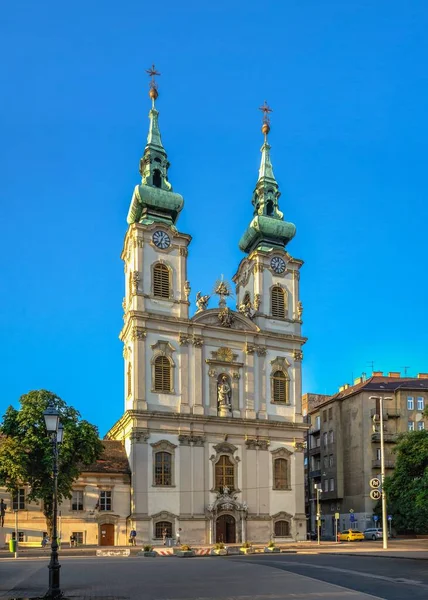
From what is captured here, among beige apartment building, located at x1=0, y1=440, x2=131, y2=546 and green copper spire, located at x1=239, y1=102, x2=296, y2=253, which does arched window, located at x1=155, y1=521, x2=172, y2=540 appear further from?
green copper spire, located at x1=239, y1=102, x2=296, y2=253

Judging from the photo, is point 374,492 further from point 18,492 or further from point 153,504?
point 18,492

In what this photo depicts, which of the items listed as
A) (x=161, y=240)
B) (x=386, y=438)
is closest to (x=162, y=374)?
(x=161, y=240)

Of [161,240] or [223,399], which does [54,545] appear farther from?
[161,240]

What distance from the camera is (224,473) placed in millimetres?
63156

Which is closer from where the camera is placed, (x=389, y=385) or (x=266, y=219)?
(x=266, y=219)

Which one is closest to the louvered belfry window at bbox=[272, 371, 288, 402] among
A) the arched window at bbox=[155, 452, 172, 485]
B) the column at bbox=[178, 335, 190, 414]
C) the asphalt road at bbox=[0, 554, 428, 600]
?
the column at bbox=[178, 335, 190, 414]

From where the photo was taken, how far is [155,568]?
3062 centimetres

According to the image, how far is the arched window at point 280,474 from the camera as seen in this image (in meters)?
65.2

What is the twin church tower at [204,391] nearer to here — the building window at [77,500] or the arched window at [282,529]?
the arched window at [282,529]

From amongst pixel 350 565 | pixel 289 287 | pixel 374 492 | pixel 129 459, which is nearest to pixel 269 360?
pixel 289 287

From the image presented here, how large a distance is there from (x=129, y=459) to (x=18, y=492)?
933 cm

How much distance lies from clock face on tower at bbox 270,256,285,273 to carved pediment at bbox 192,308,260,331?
6389 millimetres

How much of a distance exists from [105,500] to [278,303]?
2378 centimetres

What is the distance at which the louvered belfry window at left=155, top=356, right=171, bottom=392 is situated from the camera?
62000 millimetres
